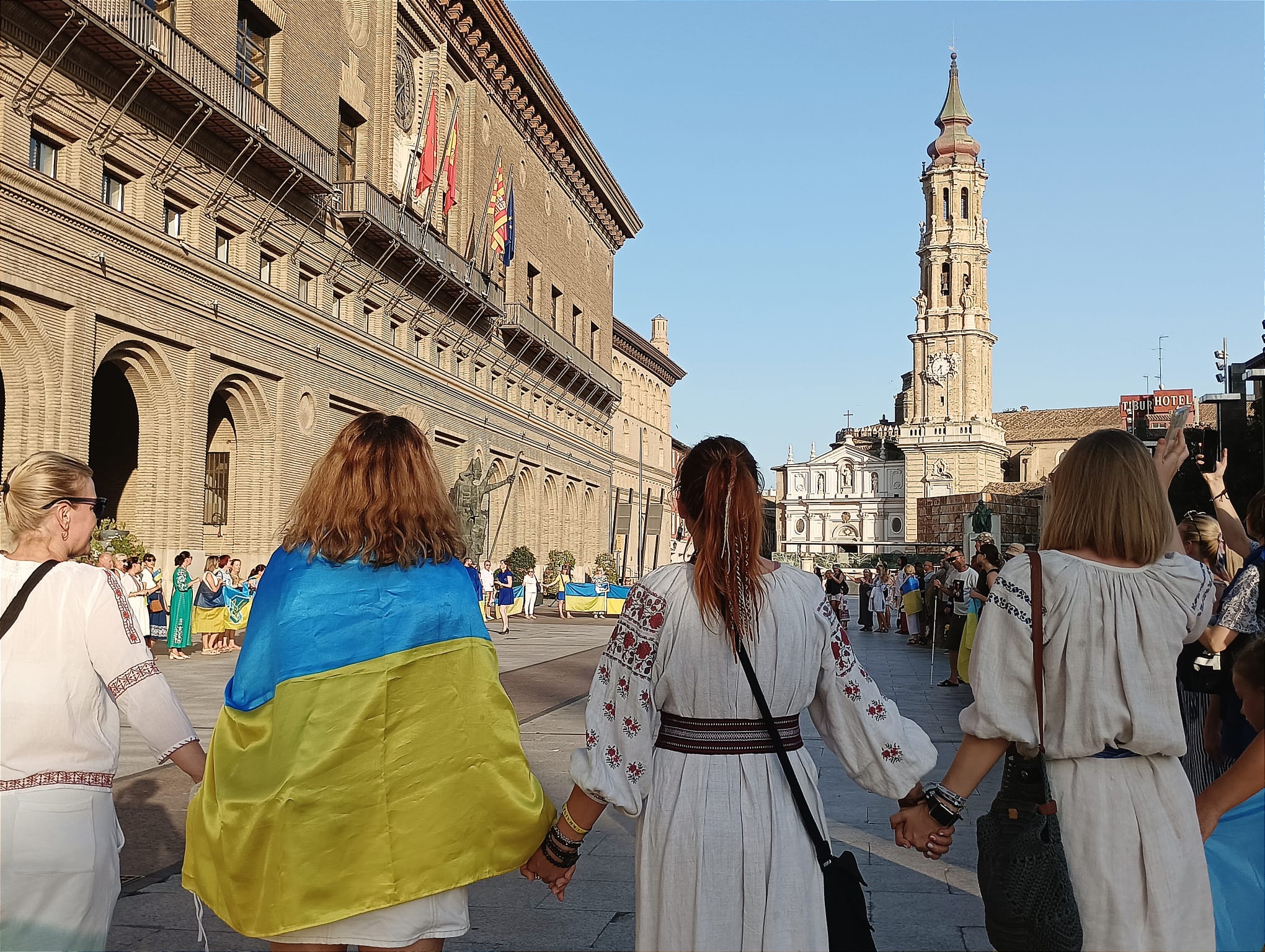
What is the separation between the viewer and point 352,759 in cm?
300

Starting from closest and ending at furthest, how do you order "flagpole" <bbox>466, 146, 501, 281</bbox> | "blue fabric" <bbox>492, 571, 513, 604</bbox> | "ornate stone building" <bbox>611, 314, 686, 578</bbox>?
1. "blue fabric" <bbox>492, 571, 513, 604</bbox>
2. "flagpole" <bbox>466, 146, 501, 281</bbox>
3. "ornate stone building" <bbox>611, 314, 686, 578</bbox>

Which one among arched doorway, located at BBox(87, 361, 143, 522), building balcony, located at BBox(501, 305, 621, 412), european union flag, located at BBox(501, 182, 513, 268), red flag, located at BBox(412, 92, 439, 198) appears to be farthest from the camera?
building balcony, located at BBox(501, 305, 621, 412)

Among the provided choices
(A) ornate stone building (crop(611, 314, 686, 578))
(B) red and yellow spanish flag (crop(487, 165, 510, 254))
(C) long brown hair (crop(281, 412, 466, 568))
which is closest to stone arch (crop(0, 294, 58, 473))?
(C) long brown hair (crop(281, 412, 466, 568))

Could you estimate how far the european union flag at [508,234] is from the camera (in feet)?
139

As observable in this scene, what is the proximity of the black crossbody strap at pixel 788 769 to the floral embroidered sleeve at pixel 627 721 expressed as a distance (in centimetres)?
25

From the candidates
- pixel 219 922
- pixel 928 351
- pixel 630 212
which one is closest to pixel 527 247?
pixel 630 212

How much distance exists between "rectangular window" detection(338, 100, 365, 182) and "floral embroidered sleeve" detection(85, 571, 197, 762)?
29.6 metres

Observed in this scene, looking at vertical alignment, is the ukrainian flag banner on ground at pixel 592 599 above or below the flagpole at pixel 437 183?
below

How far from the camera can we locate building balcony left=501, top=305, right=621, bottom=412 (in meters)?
45.6

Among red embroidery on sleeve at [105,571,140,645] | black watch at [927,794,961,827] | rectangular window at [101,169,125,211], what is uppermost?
rectangular window at [101,169,125,211]

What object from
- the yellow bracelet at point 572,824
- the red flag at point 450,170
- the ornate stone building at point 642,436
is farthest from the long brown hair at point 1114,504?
the ornate stone building at point 642,436

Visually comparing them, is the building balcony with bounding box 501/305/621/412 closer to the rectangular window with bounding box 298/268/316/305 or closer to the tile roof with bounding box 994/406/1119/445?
the rectangular window with bounding box 298/268/316/305

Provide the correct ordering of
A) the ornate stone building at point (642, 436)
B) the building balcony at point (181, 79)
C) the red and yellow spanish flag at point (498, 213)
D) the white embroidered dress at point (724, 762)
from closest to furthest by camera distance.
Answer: the white embroidered dress at point (724, 762), the building balcony at point (181, 79), the red and yellow spanish flag at point (498, 213), the ornate stone building at point (642, 436)

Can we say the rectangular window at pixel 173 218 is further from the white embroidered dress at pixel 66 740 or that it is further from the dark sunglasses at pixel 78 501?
the white embroidered dress at pixel 66 740
